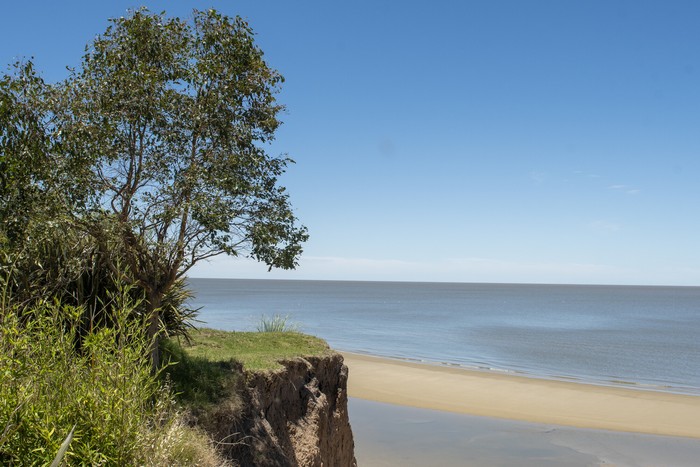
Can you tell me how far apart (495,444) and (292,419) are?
434 inches

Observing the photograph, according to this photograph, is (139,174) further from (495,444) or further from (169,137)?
(495,444)

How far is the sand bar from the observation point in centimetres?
2347

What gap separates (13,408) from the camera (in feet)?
16.3

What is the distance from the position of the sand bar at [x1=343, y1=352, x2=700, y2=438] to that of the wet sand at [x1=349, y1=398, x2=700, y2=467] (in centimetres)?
127

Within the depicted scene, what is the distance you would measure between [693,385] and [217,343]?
28.6 meters

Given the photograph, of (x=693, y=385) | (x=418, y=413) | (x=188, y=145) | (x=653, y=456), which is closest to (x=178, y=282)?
(x=188, y=145)

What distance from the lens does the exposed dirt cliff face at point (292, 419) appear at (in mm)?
9359

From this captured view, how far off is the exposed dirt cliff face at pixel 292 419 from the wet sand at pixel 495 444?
488 centimetres

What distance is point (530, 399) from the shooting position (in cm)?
2714

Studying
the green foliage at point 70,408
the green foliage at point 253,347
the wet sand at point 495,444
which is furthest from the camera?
the wet sand at point 495,444

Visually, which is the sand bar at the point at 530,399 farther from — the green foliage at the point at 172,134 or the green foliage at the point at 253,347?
the green foliage at the point at 172,134

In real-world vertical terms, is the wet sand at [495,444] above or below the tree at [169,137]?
below

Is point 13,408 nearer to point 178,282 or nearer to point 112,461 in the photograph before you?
point 112,461

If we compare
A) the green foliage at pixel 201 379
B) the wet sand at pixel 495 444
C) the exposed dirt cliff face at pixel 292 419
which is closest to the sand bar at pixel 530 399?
the wet sand at pixel 495 444
